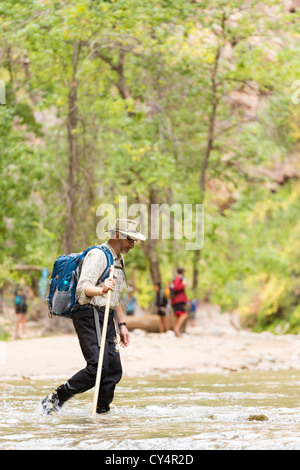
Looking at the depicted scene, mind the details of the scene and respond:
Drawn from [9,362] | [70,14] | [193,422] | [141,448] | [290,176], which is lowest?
[290,176]

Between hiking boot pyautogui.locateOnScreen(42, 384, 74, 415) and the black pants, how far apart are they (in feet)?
0.32

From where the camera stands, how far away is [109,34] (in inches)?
768

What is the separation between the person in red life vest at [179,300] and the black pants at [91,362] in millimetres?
13900

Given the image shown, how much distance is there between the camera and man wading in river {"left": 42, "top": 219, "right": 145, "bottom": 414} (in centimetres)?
793

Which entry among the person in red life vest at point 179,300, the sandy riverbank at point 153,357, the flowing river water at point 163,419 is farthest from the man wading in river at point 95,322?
the person in red life vest at point 179,300

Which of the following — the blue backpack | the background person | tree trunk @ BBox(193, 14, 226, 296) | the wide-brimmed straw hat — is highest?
the wide-brimmed straw hat

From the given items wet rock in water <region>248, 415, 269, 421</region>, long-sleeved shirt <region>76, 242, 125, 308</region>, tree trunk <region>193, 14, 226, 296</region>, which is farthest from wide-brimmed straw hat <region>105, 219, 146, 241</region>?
tree trunk <region>193, 14, 226, 296</region>

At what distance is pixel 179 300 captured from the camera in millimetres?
22500

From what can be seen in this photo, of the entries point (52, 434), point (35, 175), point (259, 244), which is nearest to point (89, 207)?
point (35, 175)

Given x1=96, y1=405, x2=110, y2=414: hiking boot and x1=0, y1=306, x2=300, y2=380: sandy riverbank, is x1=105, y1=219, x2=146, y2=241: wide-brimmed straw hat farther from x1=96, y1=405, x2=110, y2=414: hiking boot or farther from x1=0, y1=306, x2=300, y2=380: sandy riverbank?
x1=0, y1=306, x2=300, y2=380: sandy riverbank

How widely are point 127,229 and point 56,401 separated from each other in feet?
5.79

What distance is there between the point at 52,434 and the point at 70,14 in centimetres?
1313

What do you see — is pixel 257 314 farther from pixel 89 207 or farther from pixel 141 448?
pixel 141 448

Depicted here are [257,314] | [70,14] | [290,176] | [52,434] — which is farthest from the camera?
[290,176]
